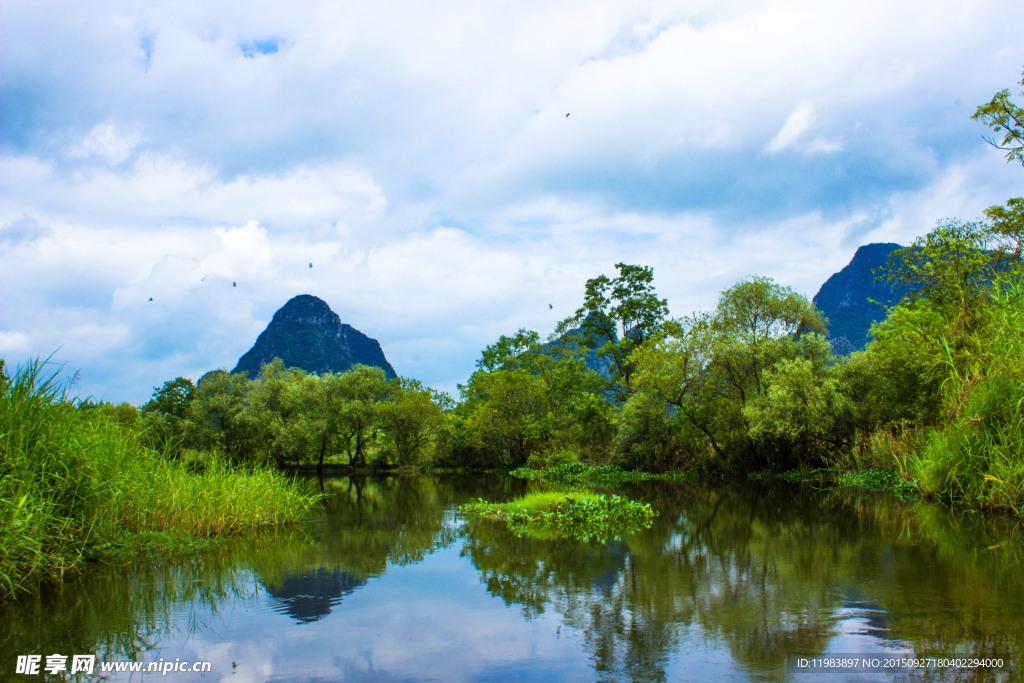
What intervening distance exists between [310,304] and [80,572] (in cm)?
12605

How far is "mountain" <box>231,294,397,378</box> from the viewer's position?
119 meters

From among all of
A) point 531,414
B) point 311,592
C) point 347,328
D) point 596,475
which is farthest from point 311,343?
point 311,592

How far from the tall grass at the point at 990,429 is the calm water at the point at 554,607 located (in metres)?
1.08

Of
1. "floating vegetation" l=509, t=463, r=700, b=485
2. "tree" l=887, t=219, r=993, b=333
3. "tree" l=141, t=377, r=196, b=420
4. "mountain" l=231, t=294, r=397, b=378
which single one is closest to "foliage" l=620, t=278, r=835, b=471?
"floating vegetation" l=509, t=463, r=700, b=485

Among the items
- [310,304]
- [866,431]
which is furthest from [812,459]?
[310,304]

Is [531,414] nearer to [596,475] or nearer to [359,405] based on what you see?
[596,475]

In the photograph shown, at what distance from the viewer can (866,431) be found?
28562mm

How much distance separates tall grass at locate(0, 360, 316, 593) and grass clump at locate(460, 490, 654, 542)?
7768 mm

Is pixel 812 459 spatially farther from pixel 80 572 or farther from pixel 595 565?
pixel 80 572

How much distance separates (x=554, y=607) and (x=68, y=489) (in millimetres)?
7731

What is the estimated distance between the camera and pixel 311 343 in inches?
4840

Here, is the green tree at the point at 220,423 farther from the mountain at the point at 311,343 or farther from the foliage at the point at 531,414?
the mountain at the point at 311,343

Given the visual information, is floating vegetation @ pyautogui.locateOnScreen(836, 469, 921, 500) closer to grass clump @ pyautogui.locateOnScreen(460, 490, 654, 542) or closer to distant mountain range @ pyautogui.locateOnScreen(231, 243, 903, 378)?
grass clump @ pyautogui.locateOnScreen(460, 490, 654, 542)

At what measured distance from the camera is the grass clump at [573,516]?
14.8 metres
